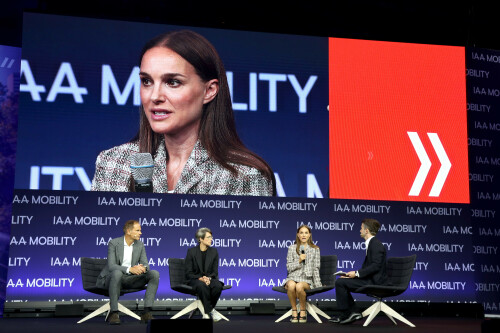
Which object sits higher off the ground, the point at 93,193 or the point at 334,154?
the point at 334,154

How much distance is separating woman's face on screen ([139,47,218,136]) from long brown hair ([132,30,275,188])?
0.23 ft

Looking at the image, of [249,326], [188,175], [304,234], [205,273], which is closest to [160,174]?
[188,175]

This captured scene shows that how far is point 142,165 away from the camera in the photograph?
8.59m

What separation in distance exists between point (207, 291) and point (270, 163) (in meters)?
2.18

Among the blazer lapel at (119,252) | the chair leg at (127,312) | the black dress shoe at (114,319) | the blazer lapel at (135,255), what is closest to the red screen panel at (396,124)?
the blazer lapel at (135,255)

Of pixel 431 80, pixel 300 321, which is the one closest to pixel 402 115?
pixel 431 80

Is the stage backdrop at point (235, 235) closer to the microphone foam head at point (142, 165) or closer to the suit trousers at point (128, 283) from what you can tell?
the microphone foam head at point (142, 165)

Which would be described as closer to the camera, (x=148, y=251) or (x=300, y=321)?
(x=300, y=321)

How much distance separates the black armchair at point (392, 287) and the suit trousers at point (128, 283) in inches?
80.5

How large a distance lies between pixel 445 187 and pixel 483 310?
165 centimetres

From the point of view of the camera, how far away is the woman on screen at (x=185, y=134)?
8.60 meters

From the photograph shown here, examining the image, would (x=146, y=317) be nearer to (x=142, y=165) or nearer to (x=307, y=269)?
(x=307, y=269)

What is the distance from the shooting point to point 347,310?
23.3 feet

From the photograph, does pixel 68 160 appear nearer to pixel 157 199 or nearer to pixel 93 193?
pixel 93 193
